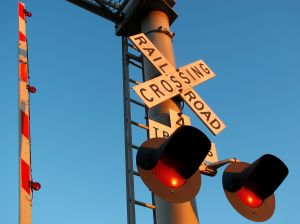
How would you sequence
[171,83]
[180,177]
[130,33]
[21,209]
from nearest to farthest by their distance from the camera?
1. [21,209]
2. [180,177]
3. [171,83]
4. [130,33]

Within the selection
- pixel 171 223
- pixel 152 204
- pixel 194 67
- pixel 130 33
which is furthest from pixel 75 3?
pixel 171 223

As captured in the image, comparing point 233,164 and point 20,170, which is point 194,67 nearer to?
point 233,164

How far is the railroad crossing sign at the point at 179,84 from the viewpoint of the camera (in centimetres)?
425

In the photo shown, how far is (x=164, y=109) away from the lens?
483cm

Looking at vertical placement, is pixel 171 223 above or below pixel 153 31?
below

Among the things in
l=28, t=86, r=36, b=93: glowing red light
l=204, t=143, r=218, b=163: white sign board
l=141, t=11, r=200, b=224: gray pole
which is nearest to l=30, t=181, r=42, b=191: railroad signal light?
l=28, t=86, r=36, b=93: glowing red light

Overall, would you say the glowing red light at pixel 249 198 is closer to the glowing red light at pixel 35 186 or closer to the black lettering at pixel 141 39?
the glowing red light at pixel 35 186

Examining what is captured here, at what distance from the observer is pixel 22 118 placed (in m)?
3.20

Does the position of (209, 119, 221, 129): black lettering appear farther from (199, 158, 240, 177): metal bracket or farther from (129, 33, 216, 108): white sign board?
(199, 158, 240, 177): metal bracket

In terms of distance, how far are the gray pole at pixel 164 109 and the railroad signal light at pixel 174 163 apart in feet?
3.34

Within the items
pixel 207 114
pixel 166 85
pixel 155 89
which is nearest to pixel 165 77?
pixel 166 85

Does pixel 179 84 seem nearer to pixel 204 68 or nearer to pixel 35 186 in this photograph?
pixel 204 68

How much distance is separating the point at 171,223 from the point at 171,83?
53.0 inches

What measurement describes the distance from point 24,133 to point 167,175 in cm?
101
